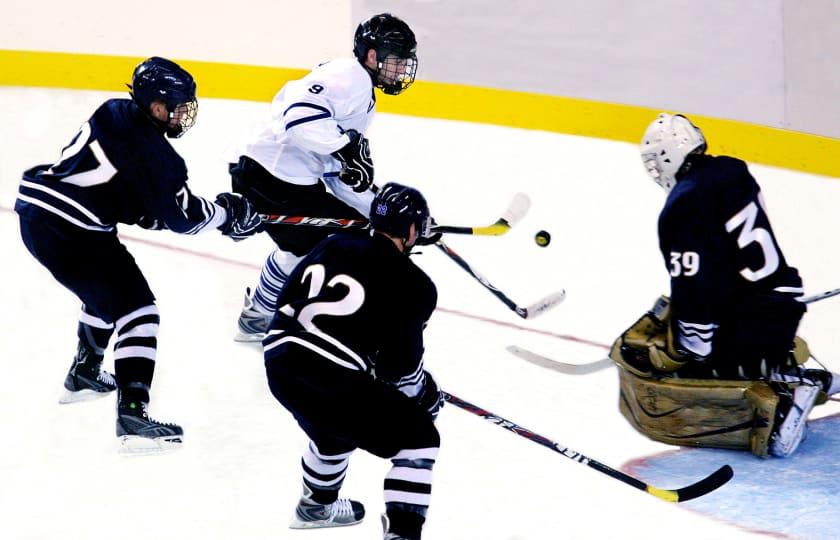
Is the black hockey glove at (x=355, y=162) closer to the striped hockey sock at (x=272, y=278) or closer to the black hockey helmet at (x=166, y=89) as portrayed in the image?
the striped hockey sock at (x=272, y=278)

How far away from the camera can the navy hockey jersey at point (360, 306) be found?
7.71ft

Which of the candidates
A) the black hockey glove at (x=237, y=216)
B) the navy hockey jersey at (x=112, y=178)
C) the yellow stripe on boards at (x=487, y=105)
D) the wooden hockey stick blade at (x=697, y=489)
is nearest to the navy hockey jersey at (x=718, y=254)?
the wooden hockey stick blade at (x=697, y=489)

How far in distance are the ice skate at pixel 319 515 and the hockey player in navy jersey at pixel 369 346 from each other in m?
0.25

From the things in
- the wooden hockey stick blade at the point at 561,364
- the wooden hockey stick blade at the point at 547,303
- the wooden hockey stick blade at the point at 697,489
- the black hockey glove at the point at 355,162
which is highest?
the black hockey glove at the point at 355,162

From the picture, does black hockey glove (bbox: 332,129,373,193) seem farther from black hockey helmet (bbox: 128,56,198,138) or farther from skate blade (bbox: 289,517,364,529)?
skate blade (bbox: 289,517,364,529)

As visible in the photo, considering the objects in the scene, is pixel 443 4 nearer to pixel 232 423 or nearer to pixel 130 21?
pixel 130 21

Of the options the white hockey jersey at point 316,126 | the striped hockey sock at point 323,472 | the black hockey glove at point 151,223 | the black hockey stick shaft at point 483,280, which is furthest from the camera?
the black hockey stick shaft at point 483,280

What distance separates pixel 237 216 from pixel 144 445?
0.67 metres

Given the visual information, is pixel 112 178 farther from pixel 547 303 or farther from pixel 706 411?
pixel 706 411

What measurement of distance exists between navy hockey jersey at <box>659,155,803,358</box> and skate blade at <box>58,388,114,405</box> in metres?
1.58

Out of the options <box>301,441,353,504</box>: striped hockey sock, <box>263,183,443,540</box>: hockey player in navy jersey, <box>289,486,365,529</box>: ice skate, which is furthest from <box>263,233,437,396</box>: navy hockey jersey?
<box>289,486,365,529</box>: ice skate

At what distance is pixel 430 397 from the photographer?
8.39 ft

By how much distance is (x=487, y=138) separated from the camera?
6070mm

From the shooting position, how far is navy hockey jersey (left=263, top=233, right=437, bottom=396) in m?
2.35
